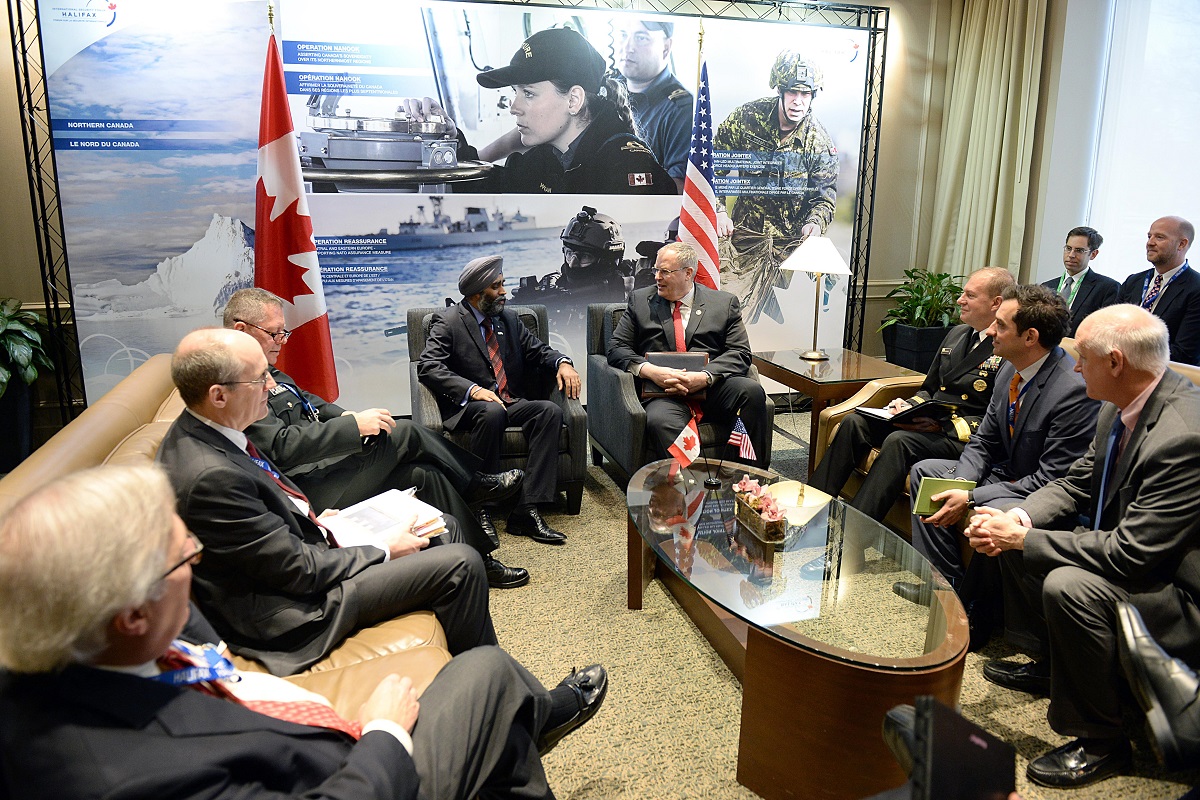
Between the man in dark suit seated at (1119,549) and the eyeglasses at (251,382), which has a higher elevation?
the eyeglasses at (251,382)

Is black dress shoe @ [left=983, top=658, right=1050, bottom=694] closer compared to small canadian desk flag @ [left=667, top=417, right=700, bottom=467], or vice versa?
black dress shoe @ [left=983, top=658, right=1050, bottom=694]

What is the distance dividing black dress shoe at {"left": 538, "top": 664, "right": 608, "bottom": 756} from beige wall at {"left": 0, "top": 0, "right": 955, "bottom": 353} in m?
4.84

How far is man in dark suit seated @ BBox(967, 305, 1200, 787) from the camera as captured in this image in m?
1.97

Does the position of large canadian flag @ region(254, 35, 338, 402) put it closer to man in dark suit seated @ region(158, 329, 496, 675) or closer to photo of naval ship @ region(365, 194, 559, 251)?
photo of naval ship @ region(365, 194, 559, 251)

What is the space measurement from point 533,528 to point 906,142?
4.41 meters

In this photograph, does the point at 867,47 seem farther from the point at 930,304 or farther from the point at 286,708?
the point at 286,708

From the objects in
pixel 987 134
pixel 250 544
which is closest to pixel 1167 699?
pixel 250 544

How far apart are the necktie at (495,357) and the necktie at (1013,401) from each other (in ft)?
7.29

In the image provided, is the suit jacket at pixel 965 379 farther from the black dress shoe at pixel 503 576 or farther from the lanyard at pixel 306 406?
the lanyard at pixel 306 406

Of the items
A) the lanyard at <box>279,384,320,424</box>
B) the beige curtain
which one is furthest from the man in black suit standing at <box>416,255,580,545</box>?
the beige curtain

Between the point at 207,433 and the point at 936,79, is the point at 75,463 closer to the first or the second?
the point at 207,433

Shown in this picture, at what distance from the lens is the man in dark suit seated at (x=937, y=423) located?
3.26 m

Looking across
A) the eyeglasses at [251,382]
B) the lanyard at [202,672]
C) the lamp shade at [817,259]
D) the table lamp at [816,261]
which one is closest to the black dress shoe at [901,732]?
the lanyard at [202,672]

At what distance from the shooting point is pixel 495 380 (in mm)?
3801
